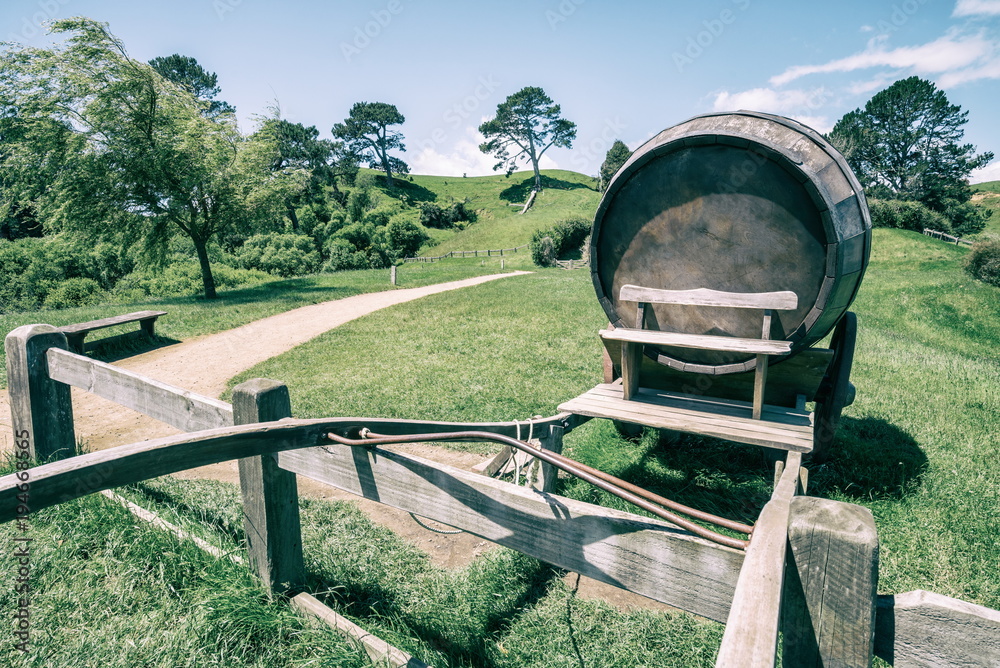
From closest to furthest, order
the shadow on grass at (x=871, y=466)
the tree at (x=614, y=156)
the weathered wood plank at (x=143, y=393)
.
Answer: the weathered wood plank at (x=143, y=393)
the shadow on grass at (x=871, y=466)
the tree at (x=614, y=156)

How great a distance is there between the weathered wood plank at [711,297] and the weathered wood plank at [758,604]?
2.33 metres

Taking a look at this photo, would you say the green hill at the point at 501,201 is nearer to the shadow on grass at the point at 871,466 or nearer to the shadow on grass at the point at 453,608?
the shadow on grass at the point at 871,466

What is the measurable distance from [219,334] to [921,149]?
212 feet

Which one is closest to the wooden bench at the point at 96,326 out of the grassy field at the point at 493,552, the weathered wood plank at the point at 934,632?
→ the grassy field at the point at 493,552

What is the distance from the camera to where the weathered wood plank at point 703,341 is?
3271mm

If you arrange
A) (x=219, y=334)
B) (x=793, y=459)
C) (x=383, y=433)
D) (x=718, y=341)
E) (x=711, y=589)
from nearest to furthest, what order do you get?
(x=711, y=589) → (x=383, y=433) → (x=793, y=459) → (x=718, y=341) → (x=219, y=334)

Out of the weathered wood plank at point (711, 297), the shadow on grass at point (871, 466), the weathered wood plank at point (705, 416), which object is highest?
the weathered wood plank at point (711, 297)

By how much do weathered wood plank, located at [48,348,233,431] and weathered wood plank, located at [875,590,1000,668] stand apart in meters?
2.51

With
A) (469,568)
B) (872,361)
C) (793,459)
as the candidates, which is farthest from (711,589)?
(872,361)

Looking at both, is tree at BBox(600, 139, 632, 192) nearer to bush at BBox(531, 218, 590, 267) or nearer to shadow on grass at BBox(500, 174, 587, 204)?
shadow on grass at BBox(500, 174, 587, 204)

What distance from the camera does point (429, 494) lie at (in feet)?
6.70

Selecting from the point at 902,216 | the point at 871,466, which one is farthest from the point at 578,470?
the point at 902,216

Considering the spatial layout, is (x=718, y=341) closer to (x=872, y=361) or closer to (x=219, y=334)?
(x=872, y=361)

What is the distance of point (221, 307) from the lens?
1551cm
